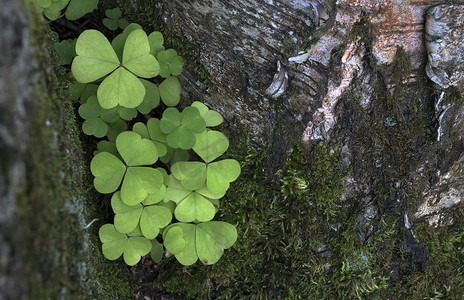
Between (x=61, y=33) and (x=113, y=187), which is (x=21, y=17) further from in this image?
(x=61, y=33)

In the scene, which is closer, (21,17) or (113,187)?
(21,17)

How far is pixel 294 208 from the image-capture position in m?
1.71

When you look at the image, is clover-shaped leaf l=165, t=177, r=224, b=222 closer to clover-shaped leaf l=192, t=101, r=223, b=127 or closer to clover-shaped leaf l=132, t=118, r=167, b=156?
clover-shaped leaf l=132, t=118, r=167, b=156

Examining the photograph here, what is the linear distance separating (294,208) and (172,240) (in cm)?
Result: 59

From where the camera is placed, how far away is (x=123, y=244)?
1621 mm

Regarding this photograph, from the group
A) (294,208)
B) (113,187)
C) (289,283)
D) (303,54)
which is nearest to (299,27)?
(303,54)

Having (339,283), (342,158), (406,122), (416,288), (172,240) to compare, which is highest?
(406,122)

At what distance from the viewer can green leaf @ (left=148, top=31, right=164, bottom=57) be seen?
1.67 meters

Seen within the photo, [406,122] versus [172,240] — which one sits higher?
[406,122]

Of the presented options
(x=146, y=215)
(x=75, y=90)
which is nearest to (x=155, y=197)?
(x=146, y=215)

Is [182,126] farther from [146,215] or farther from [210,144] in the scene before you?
[146,215]

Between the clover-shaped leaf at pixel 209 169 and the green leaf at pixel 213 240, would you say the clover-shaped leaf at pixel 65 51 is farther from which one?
the green leaf at pixel 213 240

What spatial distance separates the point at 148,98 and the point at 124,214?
56cm

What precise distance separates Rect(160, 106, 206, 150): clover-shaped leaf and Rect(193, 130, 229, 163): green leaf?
0.05 meters
